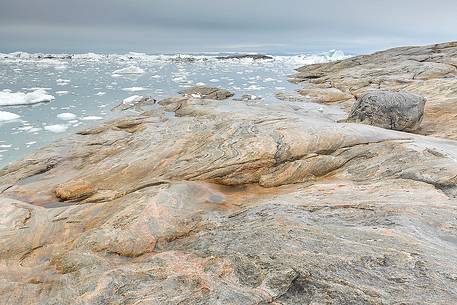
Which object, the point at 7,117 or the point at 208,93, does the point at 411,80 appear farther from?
the point at 7,117

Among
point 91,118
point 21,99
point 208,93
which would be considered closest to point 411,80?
point 208,93

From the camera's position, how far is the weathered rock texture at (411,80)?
50.4 feet

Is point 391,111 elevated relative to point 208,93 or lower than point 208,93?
elevated

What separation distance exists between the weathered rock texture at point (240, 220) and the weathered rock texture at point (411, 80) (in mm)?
6345

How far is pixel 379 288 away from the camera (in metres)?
4.19

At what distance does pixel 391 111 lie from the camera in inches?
520

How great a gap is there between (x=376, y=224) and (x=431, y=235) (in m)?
0.74

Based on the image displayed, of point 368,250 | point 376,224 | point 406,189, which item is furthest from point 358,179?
point 368,250

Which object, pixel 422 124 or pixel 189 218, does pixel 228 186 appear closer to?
pixel 189 218

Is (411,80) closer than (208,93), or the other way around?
(411,80)

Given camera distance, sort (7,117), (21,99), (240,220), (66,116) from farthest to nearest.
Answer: (21,99)
(66,116)
(7,117)
(240,220)

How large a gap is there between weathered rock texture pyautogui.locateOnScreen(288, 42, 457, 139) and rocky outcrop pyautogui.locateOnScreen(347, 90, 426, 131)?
0.83 meters

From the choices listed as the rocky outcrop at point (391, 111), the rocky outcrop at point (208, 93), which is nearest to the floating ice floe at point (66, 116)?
the rocky outcrop at point (208, 93)

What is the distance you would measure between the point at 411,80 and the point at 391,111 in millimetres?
16833
